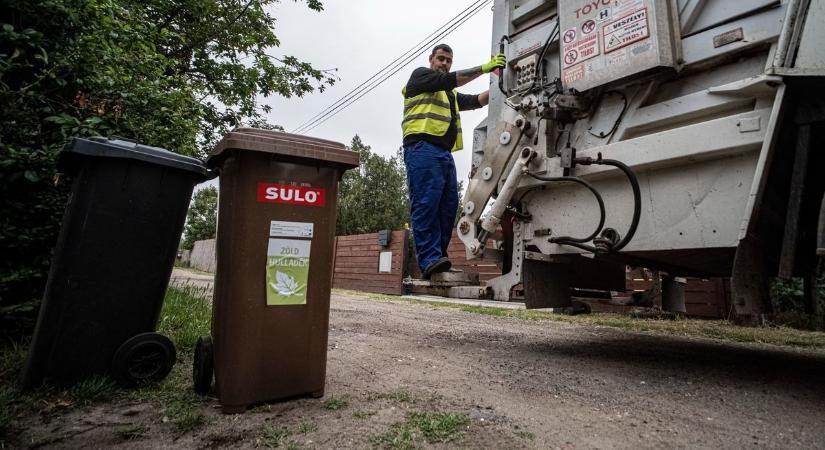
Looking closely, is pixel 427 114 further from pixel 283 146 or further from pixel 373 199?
pixel 373 199

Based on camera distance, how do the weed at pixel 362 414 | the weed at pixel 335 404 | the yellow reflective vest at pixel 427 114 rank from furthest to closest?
the yellow reflective vest at pixel 427 114 → the weed at pixel 335 404 → the weed at pixel 362 414

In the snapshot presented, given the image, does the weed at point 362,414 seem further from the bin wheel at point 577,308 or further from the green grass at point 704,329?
the green grass at point 704,329

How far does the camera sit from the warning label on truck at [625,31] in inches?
90.8

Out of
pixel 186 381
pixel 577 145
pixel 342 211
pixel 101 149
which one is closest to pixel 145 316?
pixel 186 381

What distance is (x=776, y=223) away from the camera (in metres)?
2.27

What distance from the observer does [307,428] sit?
150 cm

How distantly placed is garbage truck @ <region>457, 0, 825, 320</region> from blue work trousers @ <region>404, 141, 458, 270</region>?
256 mm

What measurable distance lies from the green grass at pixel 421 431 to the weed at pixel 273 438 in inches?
11.7

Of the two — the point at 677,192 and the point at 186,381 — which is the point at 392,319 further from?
the point at 677,192

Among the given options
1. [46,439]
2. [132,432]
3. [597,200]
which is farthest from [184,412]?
[597,200]

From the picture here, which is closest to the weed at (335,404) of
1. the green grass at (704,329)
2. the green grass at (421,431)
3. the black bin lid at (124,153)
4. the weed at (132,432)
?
the green grass at (421,431)

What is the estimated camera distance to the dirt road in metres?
1.44

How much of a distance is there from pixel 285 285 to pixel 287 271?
6cm

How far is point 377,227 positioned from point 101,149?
24322 mm
